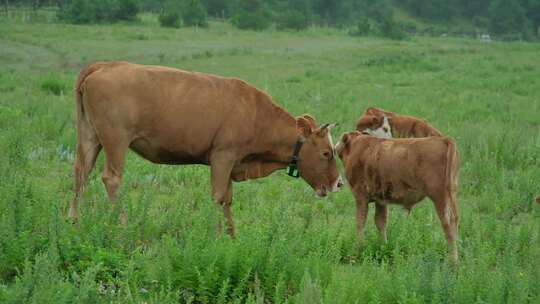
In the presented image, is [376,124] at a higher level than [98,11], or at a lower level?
higher

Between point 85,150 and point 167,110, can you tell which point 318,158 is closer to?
point 167,110

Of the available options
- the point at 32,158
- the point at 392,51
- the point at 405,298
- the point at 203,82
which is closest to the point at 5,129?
the point at 32,158

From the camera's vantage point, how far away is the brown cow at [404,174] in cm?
782

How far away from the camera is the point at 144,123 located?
322 inches

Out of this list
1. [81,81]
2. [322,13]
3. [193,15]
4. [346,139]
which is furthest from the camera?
[322,13]

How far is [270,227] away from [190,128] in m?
2.14

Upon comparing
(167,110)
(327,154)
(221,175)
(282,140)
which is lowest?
(221,175)

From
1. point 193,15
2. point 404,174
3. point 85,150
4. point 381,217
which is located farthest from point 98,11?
point 404,174

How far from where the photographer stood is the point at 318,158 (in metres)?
9.08

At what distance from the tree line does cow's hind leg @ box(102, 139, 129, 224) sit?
46924mm

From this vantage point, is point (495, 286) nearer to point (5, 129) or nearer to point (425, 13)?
point (5, 129)

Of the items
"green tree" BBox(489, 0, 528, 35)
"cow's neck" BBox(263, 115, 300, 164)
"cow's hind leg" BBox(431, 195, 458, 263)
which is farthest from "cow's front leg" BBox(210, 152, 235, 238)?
"green tree" BBox(489, 0, 528, 35)

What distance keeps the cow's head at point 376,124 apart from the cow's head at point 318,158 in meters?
3.54

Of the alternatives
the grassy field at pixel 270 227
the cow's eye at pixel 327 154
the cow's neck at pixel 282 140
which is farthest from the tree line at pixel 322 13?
the cow's eye at pixel 327 154
